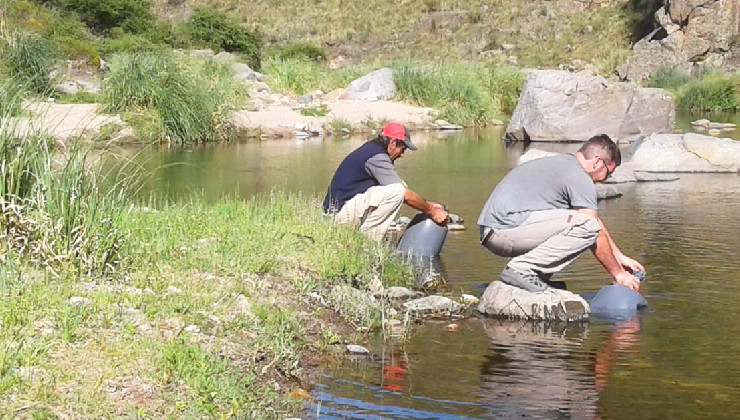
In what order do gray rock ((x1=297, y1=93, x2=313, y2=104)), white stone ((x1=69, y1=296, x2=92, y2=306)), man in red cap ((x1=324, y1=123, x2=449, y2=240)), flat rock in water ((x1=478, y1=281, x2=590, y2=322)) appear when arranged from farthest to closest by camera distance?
gray rock ((x1=297, y1=93, x2=313, y2=104)) < man in red cap ((x1=324, y1=123, x2=449, y2=240)) < flat rock in water ((x1=478, y1=281, x2=590, y2=322)) < white stone ((x1=69, y1=296, x2=92, y2=306))

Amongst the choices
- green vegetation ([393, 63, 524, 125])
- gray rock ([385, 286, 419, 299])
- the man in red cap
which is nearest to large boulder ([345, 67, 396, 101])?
green vegetation ([393, 63, 524, 125])

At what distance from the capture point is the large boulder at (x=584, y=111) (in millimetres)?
26969

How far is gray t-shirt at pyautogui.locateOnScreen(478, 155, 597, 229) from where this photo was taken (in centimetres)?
867

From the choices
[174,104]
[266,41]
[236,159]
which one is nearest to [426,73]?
[174,104]

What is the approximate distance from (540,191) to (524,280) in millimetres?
737

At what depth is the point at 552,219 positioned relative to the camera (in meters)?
8.77

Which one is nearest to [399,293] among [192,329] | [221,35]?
[192,329]

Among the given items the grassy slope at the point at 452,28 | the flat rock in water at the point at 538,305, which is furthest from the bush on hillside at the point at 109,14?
the flat rock in water at the point at 538,305

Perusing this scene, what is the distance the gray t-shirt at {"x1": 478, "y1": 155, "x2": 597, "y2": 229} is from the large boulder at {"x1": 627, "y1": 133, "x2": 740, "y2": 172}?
1113 centimetres

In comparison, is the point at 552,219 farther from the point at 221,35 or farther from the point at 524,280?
the point at 221,35

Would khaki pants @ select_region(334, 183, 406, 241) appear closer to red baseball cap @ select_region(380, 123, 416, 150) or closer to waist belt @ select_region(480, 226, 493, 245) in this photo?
red baseball cap @ select_region(380, 123, 416, 150)

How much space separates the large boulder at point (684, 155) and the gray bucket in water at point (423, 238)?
951 cm

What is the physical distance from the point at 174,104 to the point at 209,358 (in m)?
19.5

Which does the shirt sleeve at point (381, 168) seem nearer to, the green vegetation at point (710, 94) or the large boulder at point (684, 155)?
the large boulder at point (684, 155)
